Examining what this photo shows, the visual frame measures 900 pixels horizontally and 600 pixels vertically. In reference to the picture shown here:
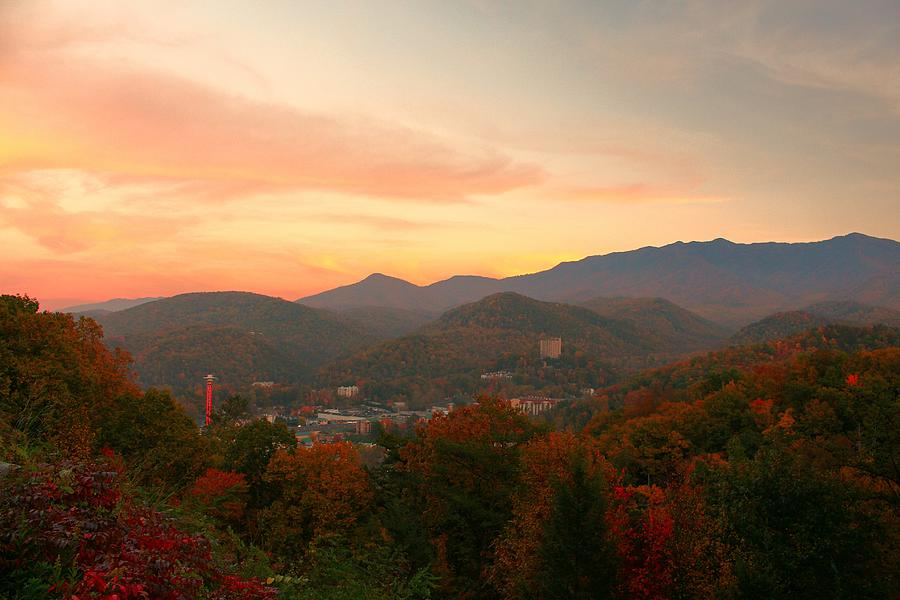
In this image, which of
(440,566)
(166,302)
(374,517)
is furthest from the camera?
(166,302)

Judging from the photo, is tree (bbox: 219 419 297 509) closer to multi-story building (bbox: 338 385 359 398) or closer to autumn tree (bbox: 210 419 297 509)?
autumn tree (bbox: 210 419 297 509)

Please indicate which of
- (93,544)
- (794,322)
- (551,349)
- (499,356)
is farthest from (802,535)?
(794,322)

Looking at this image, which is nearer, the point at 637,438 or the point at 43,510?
the point at 43,510

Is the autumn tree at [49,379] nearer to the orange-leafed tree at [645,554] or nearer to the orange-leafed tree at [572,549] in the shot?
the orange-leafed tree at [572,549]

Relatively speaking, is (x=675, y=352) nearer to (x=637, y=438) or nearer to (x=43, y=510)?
(x=637, y=438)

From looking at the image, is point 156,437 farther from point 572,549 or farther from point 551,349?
point 551,349

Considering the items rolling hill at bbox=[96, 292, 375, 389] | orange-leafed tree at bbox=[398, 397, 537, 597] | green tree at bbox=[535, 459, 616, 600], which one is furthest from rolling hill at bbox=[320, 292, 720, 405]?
green tree at bbox=[535, 459, 616, 600]

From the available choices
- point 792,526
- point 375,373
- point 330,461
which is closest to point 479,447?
point 330,461

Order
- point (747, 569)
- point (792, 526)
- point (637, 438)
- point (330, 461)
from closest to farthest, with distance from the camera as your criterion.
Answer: point (747, 569)
point (792, 526)
point (330, 461)
point (637, 438)
